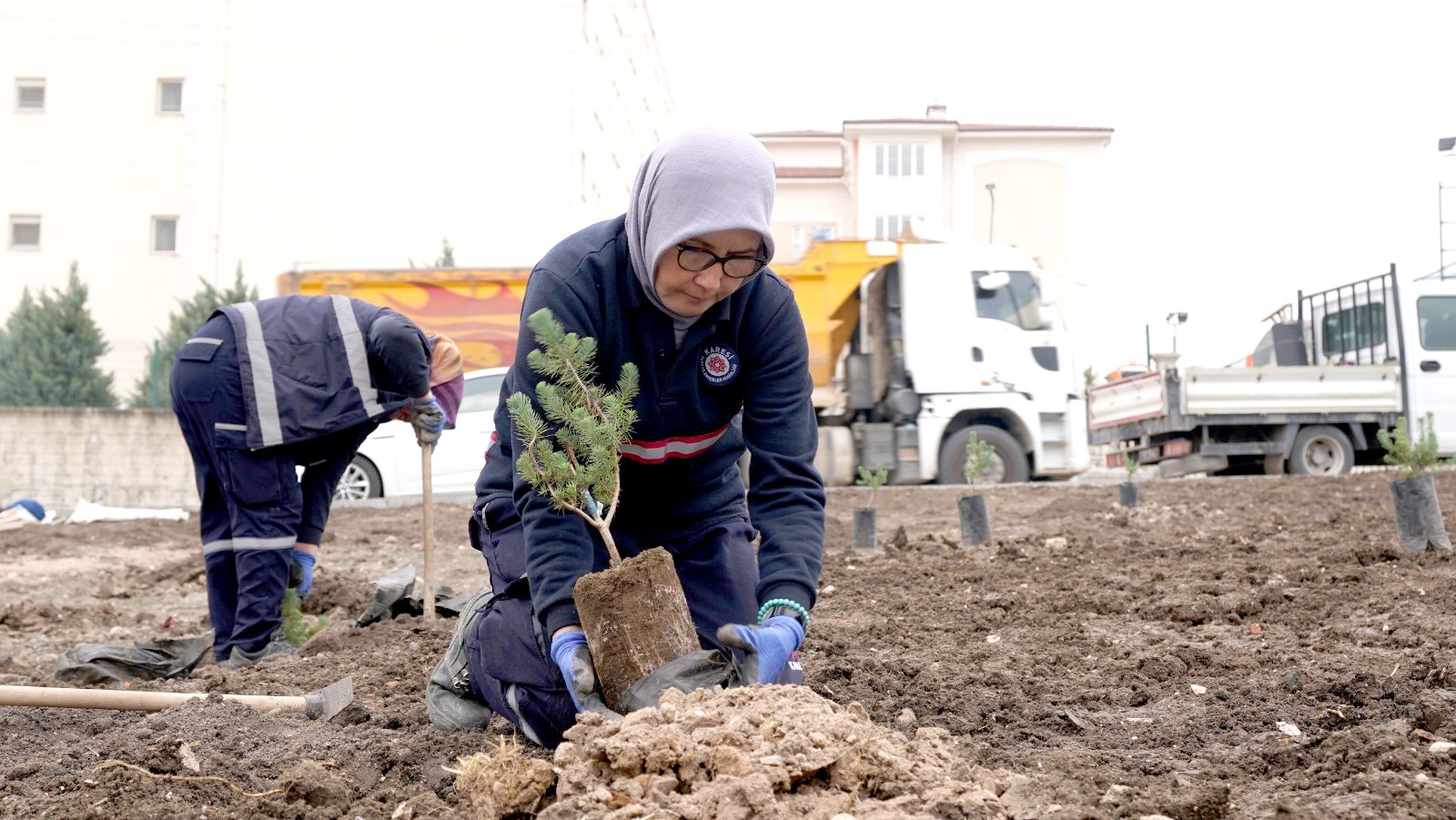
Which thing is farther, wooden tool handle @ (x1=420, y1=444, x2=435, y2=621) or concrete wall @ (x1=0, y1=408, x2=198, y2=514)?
concrete wall @ (x1=0, y1=408, x2=198, y2=514)

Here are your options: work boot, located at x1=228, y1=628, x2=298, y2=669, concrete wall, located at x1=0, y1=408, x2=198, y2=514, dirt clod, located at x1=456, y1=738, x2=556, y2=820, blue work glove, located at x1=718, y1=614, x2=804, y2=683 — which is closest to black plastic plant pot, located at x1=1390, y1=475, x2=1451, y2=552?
blue work glove, located at x1=718, y1=614, x2=804, y2=683

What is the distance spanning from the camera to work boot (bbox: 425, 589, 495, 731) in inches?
119

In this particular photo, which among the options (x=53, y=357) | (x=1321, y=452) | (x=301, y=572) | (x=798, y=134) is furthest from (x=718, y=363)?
(x=798, y=134)

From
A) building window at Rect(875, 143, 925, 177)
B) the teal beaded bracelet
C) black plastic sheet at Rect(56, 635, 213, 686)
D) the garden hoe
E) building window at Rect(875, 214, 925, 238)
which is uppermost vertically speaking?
building window at Rect(875, 143, 925, 177)

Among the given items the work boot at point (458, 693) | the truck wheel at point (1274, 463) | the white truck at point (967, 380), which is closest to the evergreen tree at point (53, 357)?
the white truck at point (967, 380)

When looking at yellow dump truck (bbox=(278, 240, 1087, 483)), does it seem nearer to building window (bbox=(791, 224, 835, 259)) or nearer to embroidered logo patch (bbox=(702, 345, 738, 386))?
embroidered logo patch (bbox=(702, 345, 738, 386))

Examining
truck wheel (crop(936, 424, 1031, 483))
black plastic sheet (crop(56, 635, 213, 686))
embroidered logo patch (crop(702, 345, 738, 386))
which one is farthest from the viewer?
truck wheel (crop(936, 424, 1031, 483))

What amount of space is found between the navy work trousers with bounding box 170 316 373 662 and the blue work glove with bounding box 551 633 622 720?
2.33 metres

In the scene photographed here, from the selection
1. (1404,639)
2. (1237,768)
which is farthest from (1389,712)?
(1404,639)

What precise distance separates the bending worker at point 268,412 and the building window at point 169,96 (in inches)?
872

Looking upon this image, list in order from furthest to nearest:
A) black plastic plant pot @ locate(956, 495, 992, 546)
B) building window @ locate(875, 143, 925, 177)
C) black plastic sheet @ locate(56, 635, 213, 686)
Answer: building window @ locate(875, 143, 925, 177) → black plastic plant pot @ locate(956, 495, 992, 546) → black plastic sheet @ locate(56, 635, 213, 686)

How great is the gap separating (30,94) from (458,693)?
26006mm

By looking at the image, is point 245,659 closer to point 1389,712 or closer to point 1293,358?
point 1389,712

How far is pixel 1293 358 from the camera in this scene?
15.6 meters
